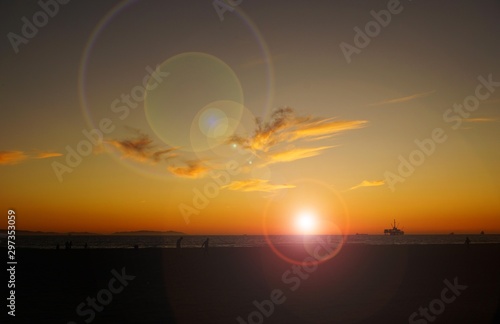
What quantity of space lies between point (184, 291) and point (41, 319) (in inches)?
327

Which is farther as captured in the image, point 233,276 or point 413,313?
point 233,276

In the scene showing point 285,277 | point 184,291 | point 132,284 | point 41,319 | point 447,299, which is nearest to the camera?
point 41,319

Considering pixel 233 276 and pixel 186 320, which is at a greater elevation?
pixel 233 276

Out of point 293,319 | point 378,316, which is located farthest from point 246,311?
point 378,316

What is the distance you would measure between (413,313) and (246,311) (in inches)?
285

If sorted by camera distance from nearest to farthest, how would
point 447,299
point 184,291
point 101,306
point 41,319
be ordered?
point 41,319, point 101,306, point 447,299, point 184,291

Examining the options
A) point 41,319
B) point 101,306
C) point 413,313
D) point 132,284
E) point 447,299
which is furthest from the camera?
point 132,284

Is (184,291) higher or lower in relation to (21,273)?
lower

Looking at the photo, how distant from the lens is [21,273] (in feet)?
97.2

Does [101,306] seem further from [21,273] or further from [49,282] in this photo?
[21,273]

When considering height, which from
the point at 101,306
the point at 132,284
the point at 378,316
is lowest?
the point at 378,316

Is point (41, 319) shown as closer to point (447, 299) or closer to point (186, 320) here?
point (186, 320)

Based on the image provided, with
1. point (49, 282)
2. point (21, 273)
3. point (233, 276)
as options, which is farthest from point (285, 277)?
point (21, 273)

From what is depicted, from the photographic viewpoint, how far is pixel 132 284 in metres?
25.0
